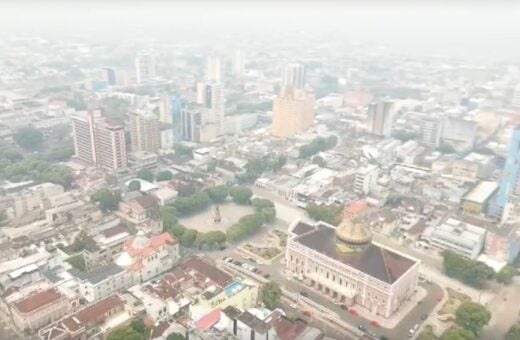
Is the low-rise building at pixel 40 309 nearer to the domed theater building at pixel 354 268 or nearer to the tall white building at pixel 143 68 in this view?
the domed theater building at pixel 354 268

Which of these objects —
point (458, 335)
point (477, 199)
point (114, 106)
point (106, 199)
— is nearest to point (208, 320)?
point (458, 335)

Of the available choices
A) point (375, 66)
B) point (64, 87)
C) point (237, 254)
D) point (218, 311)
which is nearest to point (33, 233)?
point (237, 254)

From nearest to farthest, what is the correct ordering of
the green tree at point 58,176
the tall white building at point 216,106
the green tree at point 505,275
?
the green tree at point 505,275
the green tree at point 58,176
the tall white building at point 216,106

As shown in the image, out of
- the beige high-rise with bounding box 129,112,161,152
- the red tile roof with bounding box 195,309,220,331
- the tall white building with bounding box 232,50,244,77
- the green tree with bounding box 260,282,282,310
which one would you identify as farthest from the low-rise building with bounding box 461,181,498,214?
the tall white building with bounding box 232,50,244,77

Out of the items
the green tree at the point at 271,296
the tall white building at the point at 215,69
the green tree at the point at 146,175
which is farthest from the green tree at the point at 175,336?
the tall white building at the point at 215,69

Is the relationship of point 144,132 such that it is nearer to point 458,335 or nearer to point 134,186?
point 134,186

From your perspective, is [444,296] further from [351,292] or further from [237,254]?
[237,254]
